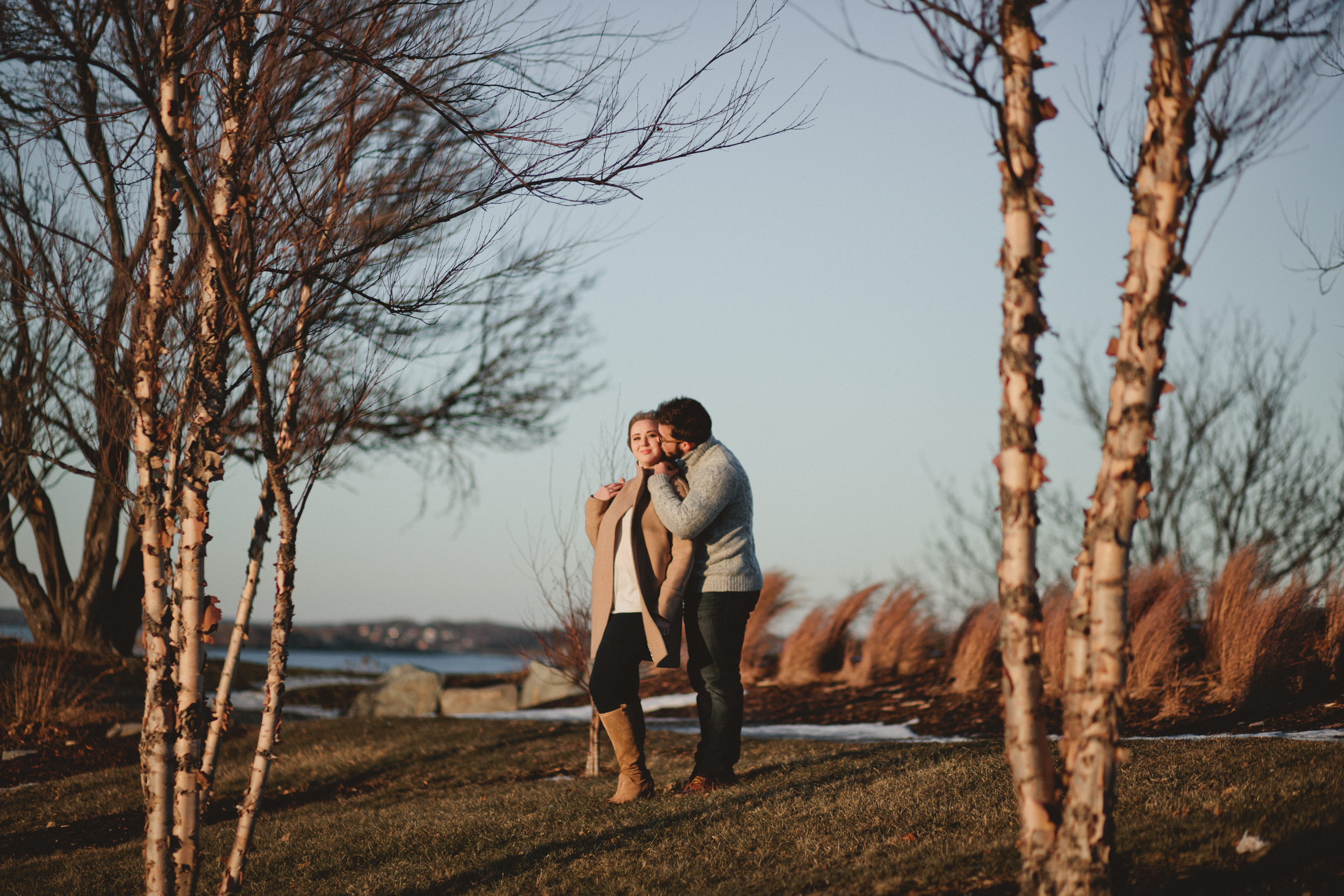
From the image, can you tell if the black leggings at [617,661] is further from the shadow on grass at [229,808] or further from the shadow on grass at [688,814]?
the shadow on grass at [229,808]

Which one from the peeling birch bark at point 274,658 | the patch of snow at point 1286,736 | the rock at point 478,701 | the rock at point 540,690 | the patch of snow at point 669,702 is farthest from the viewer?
the rock at point 478,701

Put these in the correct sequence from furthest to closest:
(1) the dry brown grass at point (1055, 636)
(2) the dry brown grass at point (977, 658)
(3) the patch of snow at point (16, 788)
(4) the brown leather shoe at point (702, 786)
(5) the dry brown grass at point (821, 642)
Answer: (5) the dry brown grass at point (821, 642) < (2) the dry brown grass at point (977, 658) < (3) the patch of snow at point (16, 788) < (1) the dry brown grass at point (1055, 636) < (4) the brown leather shoe at point (702, 786)

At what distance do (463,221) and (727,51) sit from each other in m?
1.51

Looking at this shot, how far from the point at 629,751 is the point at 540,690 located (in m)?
8.51

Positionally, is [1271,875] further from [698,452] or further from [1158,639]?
[1158,639]

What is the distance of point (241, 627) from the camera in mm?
4055

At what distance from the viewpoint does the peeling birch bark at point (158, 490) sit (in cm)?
322

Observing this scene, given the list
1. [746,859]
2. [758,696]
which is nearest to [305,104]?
[746,859]

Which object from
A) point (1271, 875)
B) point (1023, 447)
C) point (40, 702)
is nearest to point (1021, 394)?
Result: point (1023, 447)

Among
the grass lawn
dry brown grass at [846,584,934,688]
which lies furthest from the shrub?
dry brown grass at [846,584,934,688]

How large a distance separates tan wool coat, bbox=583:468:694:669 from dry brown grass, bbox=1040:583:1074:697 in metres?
3.60

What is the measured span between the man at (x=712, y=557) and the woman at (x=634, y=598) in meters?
0.10

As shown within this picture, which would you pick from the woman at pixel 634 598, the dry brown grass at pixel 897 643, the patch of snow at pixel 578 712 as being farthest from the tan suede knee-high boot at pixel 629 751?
the dry brown grass at pixel 897 643

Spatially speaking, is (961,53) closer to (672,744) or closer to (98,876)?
(98,876)
